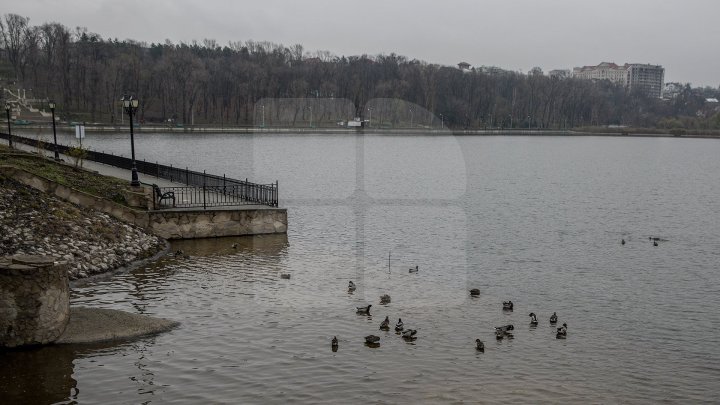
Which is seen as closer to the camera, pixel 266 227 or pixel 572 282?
pixel 572 282

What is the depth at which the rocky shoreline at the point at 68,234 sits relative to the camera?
2186 cm

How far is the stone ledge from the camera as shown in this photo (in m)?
16.6

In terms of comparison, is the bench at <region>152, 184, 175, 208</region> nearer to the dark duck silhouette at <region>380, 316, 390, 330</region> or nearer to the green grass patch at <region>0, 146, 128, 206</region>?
the green grass patch at <region>0, 146, 128, 206</region>

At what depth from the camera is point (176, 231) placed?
28672 mm

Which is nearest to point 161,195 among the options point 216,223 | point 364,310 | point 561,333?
point 216,223

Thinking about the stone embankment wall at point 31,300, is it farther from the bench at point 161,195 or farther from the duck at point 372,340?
the bench at point 161,195

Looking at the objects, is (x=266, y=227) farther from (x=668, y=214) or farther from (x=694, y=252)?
(x=668, y=214)

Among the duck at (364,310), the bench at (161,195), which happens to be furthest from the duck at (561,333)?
the bench at (161,195)

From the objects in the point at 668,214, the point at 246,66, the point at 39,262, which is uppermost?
the point at 246,66

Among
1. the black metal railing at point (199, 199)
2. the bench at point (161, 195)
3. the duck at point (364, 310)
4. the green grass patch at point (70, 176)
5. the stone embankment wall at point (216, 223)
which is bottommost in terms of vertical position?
the duck at point (364, 310)

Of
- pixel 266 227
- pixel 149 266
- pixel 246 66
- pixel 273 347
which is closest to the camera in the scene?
pixel 273 347

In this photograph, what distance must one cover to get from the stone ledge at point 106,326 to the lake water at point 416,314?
52cm

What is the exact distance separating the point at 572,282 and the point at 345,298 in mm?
10507

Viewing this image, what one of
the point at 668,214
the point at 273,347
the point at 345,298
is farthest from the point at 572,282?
the point at 668,214
